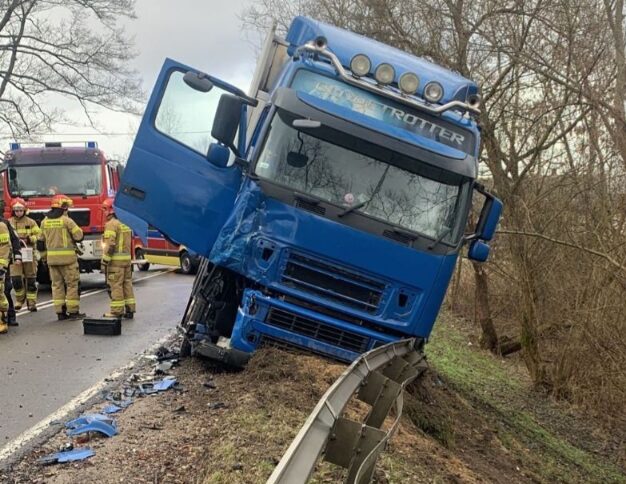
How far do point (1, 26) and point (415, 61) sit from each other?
68.3 feet

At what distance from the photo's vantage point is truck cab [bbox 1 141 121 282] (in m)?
14.0

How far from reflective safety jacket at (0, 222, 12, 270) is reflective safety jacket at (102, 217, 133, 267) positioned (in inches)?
50.4

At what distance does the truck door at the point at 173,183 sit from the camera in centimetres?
622

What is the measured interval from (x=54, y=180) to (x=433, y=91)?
10.4 meters

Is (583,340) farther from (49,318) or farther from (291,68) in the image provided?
(49,318)

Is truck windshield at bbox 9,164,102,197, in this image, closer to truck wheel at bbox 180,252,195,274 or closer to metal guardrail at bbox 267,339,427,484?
truck wheel at bbox 180,252,195,274

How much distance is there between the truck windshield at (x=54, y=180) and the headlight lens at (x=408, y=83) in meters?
9.77

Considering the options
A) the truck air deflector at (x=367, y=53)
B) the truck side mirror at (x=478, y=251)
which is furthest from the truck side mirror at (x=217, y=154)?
the truck side mirror at (x=478, y=251)

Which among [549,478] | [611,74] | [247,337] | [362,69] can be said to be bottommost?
[549,478]

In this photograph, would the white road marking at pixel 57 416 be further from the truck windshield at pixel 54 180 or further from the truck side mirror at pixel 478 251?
the truck windshield at pixel 54 180

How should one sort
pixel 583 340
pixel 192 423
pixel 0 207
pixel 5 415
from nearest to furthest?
pixel 192 423
pixel 5 415
pixel 583 340
pixel 0 207

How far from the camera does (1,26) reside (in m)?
23.3

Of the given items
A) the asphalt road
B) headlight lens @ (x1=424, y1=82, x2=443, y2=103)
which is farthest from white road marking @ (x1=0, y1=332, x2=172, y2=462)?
headlight lens @ (x1=424, y1=82, x2=443, y2=103)

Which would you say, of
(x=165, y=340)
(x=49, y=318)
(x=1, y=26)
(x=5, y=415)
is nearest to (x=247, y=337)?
(x=5, y=415)
